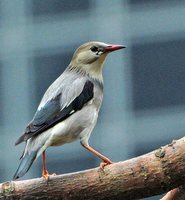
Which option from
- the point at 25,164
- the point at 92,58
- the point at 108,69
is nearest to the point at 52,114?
the point at 25,164

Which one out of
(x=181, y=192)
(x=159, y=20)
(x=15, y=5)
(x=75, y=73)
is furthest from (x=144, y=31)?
(x=181, y=192)

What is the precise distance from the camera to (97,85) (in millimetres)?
10406

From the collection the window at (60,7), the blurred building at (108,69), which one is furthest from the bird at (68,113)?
the window at (60,7)

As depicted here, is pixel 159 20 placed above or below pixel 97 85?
below

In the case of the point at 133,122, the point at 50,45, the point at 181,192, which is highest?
the point at 181,192

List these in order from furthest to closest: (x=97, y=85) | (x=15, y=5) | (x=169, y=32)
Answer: (x=15, y=5)
(x=169, y=32)
(x=97, y=85)

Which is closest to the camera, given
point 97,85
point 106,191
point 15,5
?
point 106,191

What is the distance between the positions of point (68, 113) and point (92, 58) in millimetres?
869

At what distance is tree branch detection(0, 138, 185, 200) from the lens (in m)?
8.45

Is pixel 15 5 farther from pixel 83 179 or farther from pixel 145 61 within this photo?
pixel 83 179

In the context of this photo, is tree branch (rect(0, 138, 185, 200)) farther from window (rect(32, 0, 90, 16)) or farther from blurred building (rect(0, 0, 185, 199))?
window (rect(32, 0, 90, 16))

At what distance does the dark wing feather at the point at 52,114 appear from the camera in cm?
966

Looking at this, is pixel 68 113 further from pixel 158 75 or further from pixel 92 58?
pixel 158 75

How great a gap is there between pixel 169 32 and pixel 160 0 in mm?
1273
